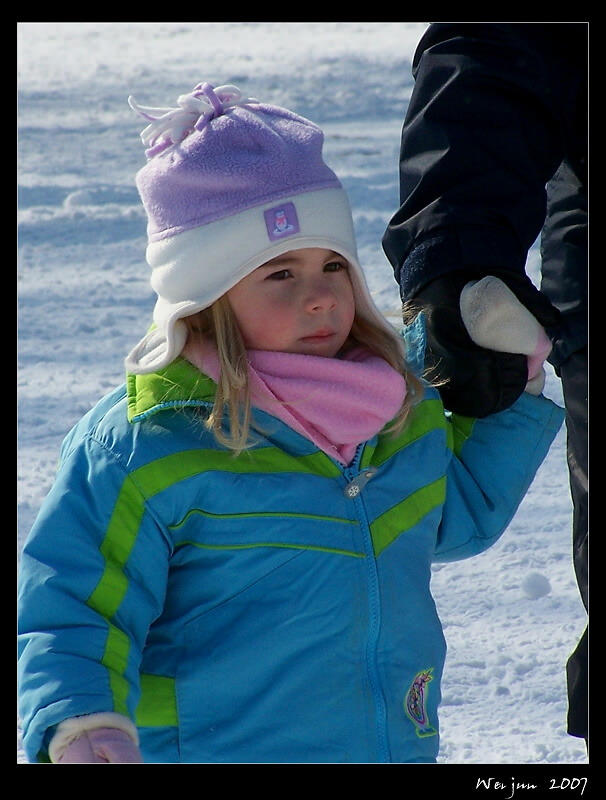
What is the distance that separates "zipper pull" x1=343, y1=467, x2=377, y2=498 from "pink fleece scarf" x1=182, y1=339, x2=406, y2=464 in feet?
0.13

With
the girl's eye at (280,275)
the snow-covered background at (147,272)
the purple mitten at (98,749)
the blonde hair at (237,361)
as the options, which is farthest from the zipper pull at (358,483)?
the snow-covered background at (147,272)

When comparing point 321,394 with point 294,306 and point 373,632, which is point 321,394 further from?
point 373,632

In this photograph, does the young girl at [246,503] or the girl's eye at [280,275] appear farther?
the girl's eye at [280,275]

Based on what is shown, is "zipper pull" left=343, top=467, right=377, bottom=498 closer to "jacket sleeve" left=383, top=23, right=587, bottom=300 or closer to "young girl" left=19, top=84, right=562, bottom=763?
"young girl" left=19, top=84, right=562, bottom=763

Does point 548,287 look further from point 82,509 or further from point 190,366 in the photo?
point 82,509

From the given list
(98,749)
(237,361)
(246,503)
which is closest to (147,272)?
(237,361)

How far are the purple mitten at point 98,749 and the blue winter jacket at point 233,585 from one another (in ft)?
0.29

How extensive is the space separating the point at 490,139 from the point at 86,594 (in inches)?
38.1

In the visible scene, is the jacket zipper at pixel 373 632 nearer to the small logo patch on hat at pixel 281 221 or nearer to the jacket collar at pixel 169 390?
the jacket collar at pixel 169 390

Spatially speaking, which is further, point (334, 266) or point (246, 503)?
point (334, 266)

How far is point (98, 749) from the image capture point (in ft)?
5.08

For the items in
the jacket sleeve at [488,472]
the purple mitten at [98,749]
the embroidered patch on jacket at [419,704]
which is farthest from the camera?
the jacket sleeve at [488,472]

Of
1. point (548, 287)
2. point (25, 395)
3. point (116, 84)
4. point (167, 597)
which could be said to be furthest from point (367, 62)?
point (167, 597)

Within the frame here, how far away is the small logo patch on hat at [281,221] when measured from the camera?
1854mm
